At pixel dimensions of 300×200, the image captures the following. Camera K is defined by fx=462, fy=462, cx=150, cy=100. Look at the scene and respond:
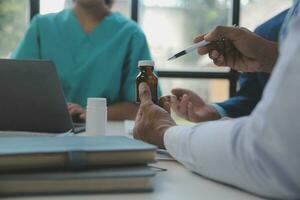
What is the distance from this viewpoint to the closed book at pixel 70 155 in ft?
1.74

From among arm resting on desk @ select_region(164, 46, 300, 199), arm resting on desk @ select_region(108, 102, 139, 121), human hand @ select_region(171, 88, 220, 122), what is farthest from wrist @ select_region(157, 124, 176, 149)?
arm resting on desk @ select_region(108, 102, 139, 121)

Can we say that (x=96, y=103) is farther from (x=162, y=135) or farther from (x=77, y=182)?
(x=77, y=182)

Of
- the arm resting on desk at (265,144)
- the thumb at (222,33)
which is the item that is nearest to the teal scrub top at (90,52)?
the thumb at (222,33)

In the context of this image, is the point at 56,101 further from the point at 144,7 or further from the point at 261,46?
the point at 144,7

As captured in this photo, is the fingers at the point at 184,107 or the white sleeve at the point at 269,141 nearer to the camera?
the white sleeve at the point at 269,141

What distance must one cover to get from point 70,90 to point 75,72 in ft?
0.23

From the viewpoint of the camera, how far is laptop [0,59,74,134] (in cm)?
97

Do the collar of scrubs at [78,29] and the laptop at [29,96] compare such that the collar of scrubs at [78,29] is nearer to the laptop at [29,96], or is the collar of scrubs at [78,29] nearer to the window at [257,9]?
the laptop at [29,96]

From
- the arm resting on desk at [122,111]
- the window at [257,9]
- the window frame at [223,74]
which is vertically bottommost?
the arm resting on desk at [122,111]

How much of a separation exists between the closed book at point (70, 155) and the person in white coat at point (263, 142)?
0.08m

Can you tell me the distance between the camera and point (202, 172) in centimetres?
64

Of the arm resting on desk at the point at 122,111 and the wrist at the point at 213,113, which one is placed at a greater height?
the wrist at the point at 213,113

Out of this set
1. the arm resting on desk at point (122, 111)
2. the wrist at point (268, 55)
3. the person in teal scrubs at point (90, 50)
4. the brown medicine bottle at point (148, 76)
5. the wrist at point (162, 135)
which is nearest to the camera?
the wrist at point (162, 135)

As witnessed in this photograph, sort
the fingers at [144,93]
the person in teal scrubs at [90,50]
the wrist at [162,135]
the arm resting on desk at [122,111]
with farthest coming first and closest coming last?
the person in teal scrubs at [90,50], the arm resting on desk at [122,111], the fingers at [144,93], the wrist at [162,135]
